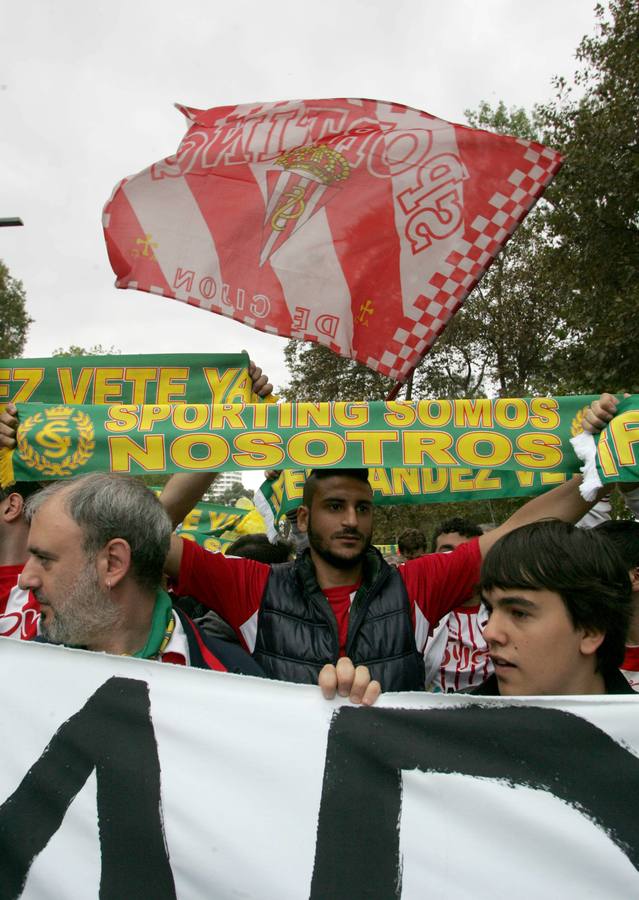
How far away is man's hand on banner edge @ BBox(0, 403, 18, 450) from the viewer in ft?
8.76

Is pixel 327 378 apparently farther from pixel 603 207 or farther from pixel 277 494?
pixel 277 494

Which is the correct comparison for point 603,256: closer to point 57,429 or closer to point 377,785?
point 57,429

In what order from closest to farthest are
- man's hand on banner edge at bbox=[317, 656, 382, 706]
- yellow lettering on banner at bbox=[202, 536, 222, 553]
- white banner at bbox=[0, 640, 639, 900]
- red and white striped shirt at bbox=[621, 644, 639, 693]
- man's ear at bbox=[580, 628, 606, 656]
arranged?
white banner at bbox=[0, 640, 639, 900] → man's hand on banner edge at bbox=[317, 656, 382, 706] → man's ear at bbox=[580, 628, 606, 656] → red and white striped shirt at bbox=[621, 644, 639, 693] → yellow lettering on banner at bbox=[202, 536, 222, 553]

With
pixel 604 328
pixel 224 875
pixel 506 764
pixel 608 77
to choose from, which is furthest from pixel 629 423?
pixel 608 77

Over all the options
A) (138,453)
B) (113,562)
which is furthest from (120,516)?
(138,453)

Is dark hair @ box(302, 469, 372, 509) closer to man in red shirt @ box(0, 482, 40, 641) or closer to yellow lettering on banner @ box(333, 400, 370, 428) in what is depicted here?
yellow lettering on banner @ box(333, 400, 370, 428)

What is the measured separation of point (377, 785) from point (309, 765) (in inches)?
6.1

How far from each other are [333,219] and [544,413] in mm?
1391

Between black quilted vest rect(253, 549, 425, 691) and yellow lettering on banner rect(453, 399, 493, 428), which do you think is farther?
yellow lettering on banner rect(453, 399, 493, 428)

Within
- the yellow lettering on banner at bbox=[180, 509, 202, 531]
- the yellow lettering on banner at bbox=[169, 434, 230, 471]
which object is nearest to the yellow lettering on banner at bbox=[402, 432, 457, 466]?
the yellow lettering on banner at bbox=[169, 434, 230, 471]

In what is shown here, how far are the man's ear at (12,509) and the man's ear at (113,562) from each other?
3.43 feet

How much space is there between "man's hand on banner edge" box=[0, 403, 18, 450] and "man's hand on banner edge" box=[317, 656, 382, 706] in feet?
5.04

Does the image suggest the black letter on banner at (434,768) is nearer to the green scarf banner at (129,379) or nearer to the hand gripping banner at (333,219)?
the green scarf banner at (129,379)

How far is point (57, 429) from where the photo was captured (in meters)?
2.68
